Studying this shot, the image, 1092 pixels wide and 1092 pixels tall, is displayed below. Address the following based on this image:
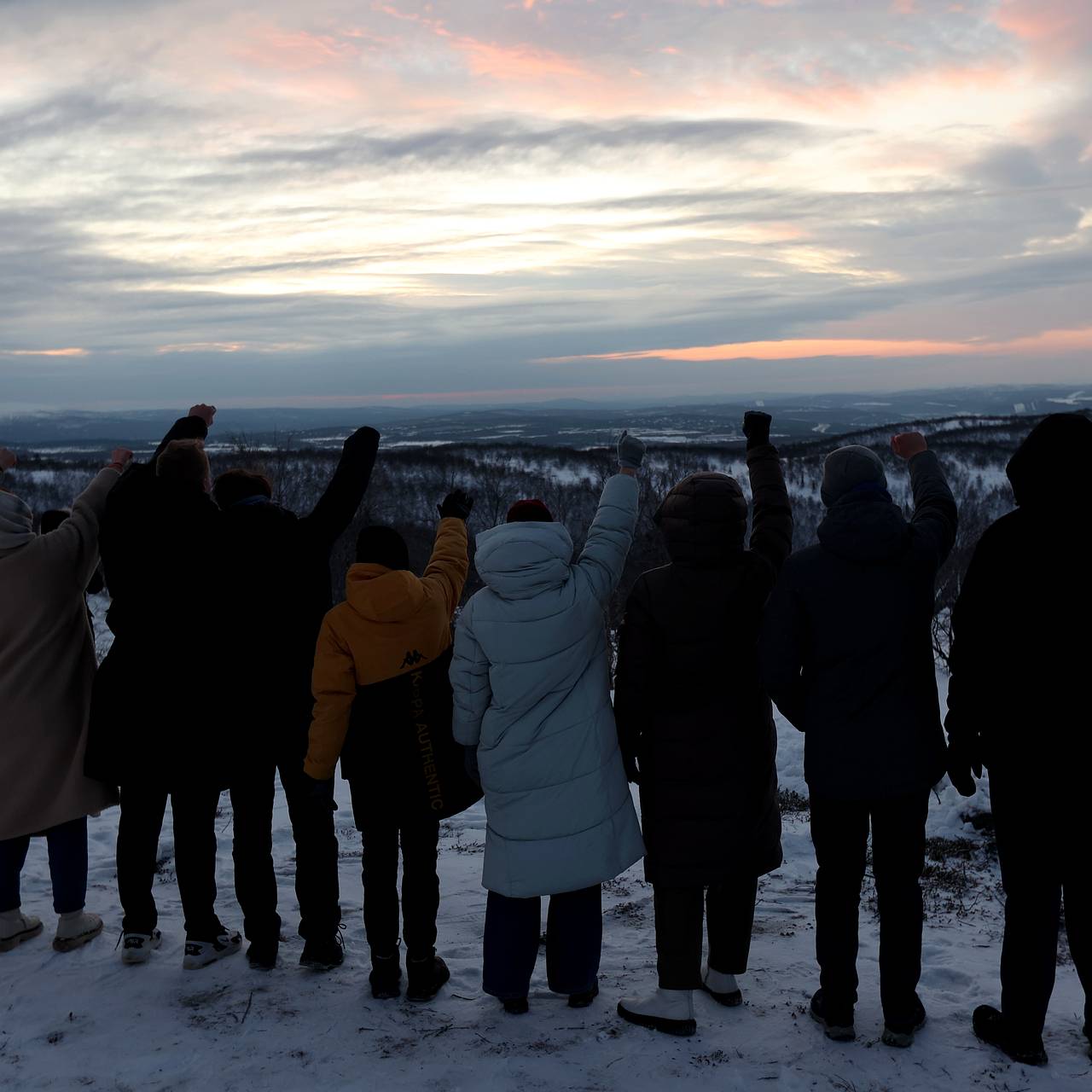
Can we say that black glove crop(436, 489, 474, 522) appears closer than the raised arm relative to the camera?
No

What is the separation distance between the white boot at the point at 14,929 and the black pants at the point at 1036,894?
158 inches

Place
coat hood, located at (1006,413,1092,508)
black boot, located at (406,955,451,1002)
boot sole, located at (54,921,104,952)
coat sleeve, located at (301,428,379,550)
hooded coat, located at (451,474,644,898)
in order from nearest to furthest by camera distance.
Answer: coat hood, located at (1006,413,1092,508) < hooded coat, located at (451,474,644,898) < black boot, located at (406,955,451,1002) < coat sleeve, located at (301,428,379,550) < boot sole, located at (54,921,104,952)

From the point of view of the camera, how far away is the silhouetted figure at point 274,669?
370cm

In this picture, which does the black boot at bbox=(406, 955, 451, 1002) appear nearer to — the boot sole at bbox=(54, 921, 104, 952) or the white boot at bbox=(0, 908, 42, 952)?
the boot sole at bbox=(54, 921, 104, 952)

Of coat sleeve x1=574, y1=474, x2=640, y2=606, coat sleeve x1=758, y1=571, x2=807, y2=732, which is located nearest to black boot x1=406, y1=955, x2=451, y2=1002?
coat sleeve x1=574, y1=474, x2=640, y2=606

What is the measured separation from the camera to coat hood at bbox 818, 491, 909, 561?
10.3 feet

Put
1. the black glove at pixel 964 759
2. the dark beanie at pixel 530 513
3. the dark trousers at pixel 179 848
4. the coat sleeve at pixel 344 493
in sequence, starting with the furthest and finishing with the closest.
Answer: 1. the dark trousers at pixel 179 848
2. the coat sleeve at pixel 344 493
3. the dark beanie at pixel 530 513
4. the black glove at pixel 964 759

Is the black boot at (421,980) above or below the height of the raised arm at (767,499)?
below

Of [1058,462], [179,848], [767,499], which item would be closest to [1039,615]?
[1058,462]

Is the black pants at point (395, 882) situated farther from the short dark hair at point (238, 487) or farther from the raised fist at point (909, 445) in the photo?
the raised fist at point (909, 445)

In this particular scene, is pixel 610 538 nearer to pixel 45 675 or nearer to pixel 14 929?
pixel 45 675

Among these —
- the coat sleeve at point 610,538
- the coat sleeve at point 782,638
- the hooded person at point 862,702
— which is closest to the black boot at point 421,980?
the hooded person at point 862,702

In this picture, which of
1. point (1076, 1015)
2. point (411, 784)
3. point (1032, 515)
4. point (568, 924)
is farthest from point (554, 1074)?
point (1032, 515)

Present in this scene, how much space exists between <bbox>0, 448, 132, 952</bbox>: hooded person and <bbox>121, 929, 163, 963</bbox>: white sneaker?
12.5 inches
